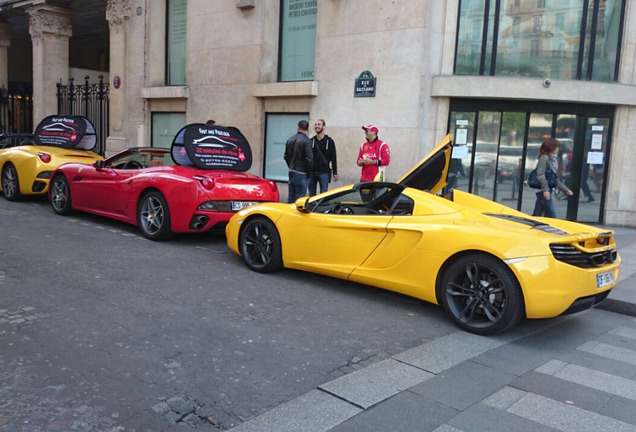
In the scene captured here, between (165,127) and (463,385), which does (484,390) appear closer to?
(463,385)

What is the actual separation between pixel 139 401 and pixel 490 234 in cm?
315

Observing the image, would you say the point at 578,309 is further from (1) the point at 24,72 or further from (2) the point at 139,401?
(1) the point at 24,72

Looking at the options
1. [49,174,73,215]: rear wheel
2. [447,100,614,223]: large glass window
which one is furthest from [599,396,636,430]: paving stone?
[49,174,73,215]: rear wheel

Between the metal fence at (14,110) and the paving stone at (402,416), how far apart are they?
25.2 meters

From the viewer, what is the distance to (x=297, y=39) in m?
14.1

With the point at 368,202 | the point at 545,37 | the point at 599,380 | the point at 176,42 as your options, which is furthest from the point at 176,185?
the point at 176,42

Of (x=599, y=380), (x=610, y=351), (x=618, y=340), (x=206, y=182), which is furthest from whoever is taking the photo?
(x=206, y=182)

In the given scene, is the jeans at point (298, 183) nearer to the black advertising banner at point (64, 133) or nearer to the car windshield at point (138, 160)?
the car windshield at point (138, 160)

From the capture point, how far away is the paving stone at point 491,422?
10.6 feet

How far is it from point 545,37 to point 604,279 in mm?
7800

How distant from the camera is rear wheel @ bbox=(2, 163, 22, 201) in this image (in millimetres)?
11297

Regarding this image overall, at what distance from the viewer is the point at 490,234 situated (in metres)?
4.90

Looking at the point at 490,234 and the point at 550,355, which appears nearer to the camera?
the point at 550,355

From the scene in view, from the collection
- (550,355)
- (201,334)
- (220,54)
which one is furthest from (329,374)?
(220,54)
